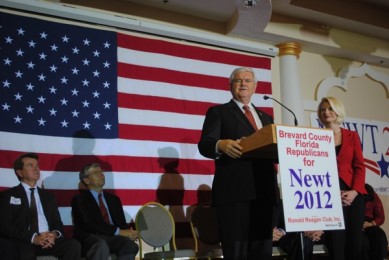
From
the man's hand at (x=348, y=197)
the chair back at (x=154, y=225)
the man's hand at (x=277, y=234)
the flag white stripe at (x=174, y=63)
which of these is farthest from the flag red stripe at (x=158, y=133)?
the man's hand at (x=348, y=197)

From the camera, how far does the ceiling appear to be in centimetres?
550

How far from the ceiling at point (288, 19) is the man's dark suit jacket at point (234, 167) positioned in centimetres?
309

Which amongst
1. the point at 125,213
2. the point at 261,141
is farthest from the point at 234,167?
the point at 125,213

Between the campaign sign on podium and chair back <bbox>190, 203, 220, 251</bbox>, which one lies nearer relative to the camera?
the campaign sign on podium

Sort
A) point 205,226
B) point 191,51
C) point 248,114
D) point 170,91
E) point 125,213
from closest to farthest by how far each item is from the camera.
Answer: point 248,114, point 205,226, point 125,213, point 170,91, point 191,51

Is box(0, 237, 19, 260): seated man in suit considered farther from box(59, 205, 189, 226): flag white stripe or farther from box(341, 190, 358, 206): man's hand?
box(341, 190, 358, 206): man's hand

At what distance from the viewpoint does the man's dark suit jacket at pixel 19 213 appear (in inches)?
135

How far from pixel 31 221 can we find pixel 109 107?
1.67m

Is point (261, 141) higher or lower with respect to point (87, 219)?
higher

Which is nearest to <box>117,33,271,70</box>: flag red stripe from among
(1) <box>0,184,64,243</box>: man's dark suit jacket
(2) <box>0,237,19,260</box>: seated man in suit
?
(1) <box>0,184,64,243</box>: man's dark suit jacket

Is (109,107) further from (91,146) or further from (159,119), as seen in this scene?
(159,119)

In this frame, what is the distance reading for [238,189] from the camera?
226cm

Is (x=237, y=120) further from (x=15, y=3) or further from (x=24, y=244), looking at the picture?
(x=15, y=3)

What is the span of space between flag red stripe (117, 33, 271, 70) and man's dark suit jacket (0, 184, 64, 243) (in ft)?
7.08
